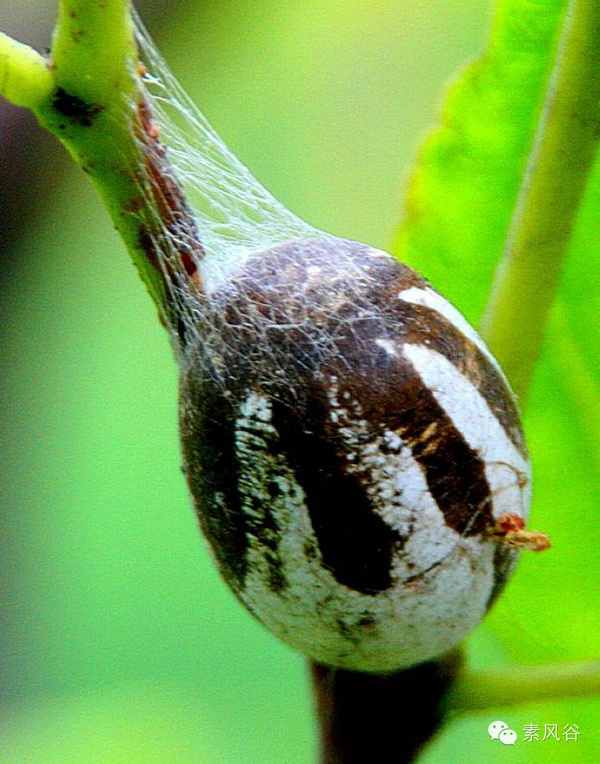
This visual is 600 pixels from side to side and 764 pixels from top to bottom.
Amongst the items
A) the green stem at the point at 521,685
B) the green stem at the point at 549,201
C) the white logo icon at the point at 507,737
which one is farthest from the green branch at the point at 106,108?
the white logo icon at the point at 507,737

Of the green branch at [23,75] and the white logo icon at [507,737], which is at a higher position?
the green branch at [23,75]

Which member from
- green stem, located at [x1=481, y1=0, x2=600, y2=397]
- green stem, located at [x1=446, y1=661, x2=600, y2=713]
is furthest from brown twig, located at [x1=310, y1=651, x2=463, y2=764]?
green stem, located at [x1=481, y1=0, x2=600, y2=397]

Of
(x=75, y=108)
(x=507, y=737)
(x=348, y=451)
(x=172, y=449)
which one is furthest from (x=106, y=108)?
(x=172, y=449)

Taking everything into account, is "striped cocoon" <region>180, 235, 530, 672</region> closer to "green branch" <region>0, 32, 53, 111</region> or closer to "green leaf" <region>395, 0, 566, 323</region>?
"green branch" <region>0, 32, 53, 111</region>

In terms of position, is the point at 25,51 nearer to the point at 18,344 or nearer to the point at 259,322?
the point at 259,322

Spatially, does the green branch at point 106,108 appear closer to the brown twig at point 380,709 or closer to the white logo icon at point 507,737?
the brown twig at point 380,709

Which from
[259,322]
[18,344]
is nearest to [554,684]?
[259,322]
